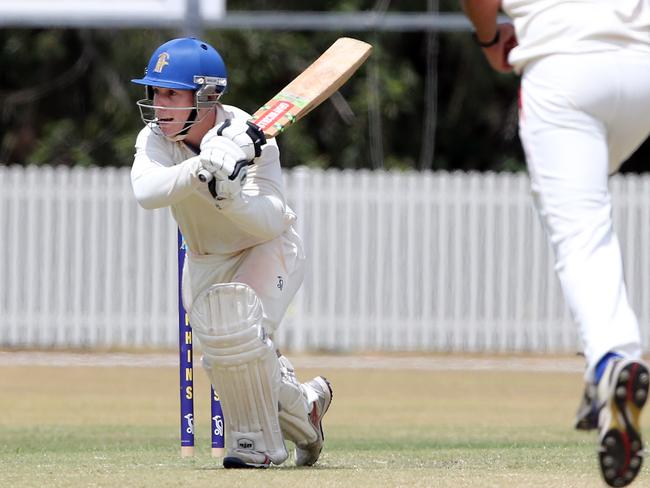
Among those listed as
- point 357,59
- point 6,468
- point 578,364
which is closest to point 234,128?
point 357,59

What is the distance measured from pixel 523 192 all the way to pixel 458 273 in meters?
0.96

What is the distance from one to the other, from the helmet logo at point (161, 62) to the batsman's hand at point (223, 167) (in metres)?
0.60

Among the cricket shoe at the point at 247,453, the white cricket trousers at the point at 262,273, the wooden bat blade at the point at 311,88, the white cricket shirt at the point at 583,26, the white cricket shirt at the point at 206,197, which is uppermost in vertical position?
the white cricket shirt at the point at 583,26

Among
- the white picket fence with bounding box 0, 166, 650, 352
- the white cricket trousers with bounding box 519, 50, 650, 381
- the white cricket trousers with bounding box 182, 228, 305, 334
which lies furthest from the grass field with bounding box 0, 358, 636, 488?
the white picket fence with bounding box 0, 166, 650, 352

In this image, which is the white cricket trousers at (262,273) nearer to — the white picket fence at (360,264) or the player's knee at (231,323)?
the player's knee at (231,323)

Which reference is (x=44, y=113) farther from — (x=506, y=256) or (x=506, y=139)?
(x=506, y=256)

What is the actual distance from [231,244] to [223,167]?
65 cm

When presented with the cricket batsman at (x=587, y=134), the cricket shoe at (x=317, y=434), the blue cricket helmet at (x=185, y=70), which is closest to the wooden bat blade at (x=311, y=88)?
the blue cricket helmet at (x=185, y=70)

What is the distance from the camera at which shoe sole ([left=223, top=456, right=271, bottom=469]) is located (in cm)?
520

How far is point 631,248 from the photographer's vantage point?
14.3 meters

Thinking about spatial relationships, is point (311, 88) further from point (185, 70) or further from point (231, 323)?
point (231, 323)

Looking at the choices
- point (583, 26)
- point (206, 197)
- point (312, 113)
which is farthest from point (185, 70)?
point (312, 113)

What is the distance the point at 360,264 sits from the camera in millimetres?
14297

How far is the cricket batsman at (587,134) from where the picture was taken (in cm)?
374
